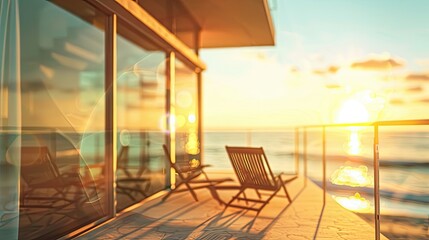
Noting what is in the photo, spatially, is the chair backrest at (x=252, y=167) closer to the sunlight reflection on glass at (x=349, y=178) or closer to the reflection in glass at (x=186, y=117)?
the reflection in glass at (x=186, y=117)

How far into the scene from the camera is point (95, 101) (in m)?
5.77

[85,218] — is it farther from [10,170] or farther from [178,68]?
[178,68]

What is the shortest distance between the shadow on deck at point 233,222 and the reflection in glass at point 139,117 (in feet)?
2.14

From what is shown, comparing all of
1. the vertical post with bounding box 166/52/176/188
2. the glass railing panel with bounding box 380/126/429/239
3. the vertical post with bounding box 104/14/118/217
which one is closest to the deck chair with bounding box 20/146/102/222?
the vertical post with bounding box 104/14/118/217

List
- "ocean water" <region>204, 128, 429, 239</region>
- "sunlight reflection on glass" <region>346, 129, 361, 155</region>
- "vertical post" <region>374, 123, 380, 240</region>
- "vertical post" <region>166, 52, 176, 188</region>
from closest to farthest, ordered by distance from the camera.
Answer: "vertical post" <region>374, 123, 380, 240</region> → "vertical post" <region>166, 52, 176, 188</region> → "ocean water" <region>204, 128, 429, 239</region> → "sunlight reflection on glass" <region>346, 129, 361, 155</region>

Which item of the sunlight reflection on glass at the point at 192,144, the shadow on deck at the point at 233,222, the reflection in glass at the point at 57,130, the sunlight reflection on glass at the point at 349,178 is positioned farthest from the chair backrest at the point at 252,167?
the sunlight reflection on glass at the point at 349,178

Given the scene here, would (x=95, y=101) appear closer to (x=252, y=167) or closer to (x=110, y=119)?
(x=110, y=119)

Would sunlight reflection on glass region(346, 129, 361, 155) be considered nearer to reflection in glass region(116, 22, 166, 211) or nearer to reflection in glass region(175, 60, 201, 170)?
reflection in glass region(175, 60, 201, 170)

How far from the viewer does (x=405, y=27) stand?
86.2ft

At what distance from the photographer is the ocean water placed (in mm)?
8898

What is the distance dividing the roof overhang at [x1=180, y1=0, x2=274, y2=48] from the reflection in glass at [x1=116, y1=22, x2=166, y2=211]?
1232 millimetres

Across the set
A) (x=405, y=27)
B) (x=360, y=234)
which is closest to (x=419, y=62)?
(x=405, y=27)

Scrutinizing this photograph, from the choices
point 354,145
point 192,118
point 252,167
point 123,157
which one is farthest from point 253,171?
point 354,145

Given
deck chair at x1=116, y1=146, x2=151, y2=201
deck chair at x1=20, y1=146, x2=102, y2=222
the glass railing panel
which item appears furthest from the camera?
the glass railing panel
